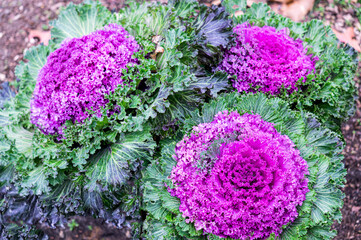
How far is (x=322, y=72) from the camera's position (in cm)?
346

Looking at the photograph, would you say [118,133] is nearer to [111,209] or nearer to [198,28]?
[111,209]

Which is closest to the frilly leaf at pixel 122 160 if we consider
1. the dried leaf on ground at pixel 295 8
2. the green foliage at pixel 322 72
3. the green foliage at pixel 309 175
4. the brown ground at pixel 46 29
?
the green foliage at pixel 309 175

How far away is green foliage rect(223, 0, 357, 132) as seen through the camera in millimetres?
3377

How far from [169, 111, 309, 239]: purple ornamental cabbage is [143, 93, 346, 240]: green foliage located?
0.08 m

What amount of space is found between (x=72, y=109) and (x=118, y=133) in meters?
0.46

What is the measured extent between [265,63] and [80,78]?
1729mm

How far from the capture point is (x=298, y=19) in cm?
530

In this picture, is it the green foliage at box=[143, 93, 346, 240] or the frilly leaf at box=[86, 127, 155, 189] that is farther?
the frilly leaf at box=[86, 127, 155, 189]

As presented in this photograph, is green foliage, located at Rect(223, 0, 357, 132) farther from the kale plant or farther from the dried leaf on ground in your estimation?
the dried leaf on ground

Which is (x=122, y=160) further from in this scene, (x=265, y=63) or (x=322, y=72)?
(x=322, y=72)

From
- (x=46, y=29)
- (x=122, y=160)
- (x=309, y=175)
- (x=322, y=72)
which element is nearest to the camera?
(x=309, y=175)

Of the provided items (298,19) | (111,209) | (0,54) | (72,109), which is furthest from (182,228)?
(0,54)

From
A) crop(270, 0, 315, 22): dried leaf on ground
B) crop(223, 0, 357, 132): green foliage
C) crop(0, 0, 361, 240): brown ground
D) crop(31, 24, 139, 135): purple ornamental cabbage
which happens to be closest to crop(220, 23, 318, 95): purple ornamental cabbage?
crop(223, 0, 357, 132): green foliage

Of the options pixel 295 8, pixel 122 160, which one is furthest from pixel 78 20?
pixel 295 8
